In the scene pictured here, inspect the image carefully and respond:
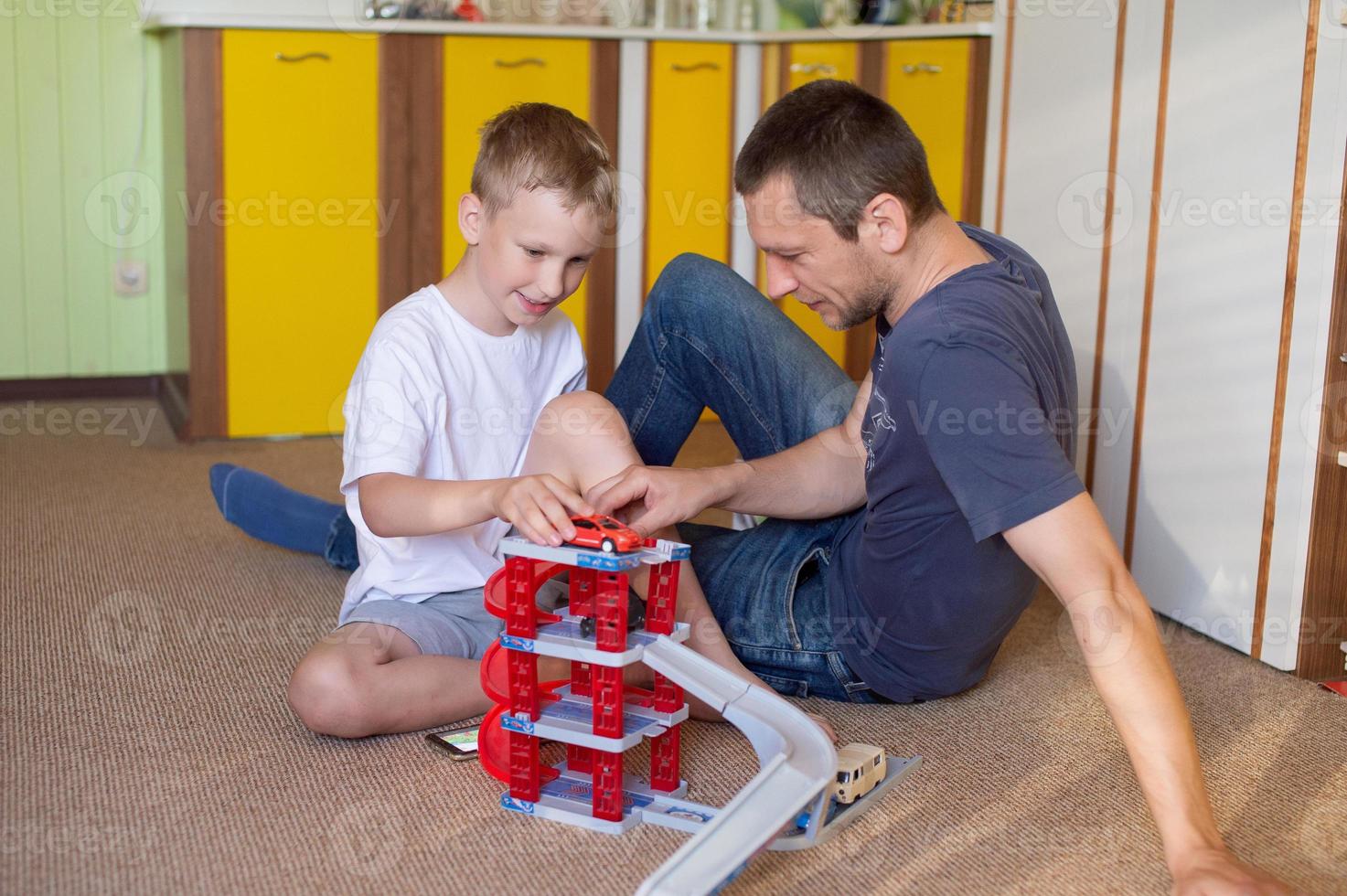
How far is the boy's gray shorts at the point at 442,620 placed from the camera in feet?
4.12

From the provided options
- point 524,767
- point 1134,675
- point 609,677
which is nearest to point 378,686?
point 524,767

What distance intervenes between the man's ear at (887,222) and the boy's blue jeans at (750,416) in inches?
12.4

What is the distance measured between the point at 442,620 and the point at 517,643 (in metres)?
0.29

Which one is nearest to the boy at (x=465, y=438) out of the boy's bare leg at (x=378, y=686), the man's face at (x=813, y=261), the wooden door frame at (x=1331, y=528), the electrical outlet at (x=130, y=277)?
the boy's bare leg at (x=378, y=686)

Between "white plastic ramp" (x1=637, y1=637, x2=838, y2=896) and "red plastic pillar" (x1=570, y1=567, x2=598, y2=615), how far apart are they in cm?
7

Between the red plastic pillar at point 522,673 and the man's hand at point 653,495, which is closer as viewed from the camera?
the red plastic pillar at point 522,673

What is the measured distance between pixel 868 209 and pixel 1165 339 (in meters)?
0.73

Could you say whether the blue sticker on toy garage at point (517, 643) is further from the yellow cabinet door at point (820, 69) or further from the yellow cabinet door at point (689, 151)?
the yellow cabinet door at point (689, 151)

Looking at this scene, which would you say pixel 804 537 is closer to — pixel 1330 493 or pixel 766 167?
pixel 766 167

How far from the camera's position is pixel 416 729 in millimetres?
1237

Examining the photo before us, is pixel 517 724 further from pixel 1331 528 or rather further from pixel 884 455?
pixel 1331 528

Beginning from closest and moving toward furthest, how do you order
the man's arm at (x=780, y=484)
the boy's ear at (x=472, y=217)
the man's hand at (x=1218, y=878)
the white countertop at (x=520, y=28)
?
the man's hand at (x=1218, y=878)
the man's arm at (x=780, y=484)
the boy's ear at (x=472, y=217)
the white countertop at (x=520, y=28)

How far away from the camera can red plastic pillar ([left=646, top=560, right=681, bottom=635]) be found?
1.04 meters

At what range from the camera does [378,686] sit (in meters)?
1.19
